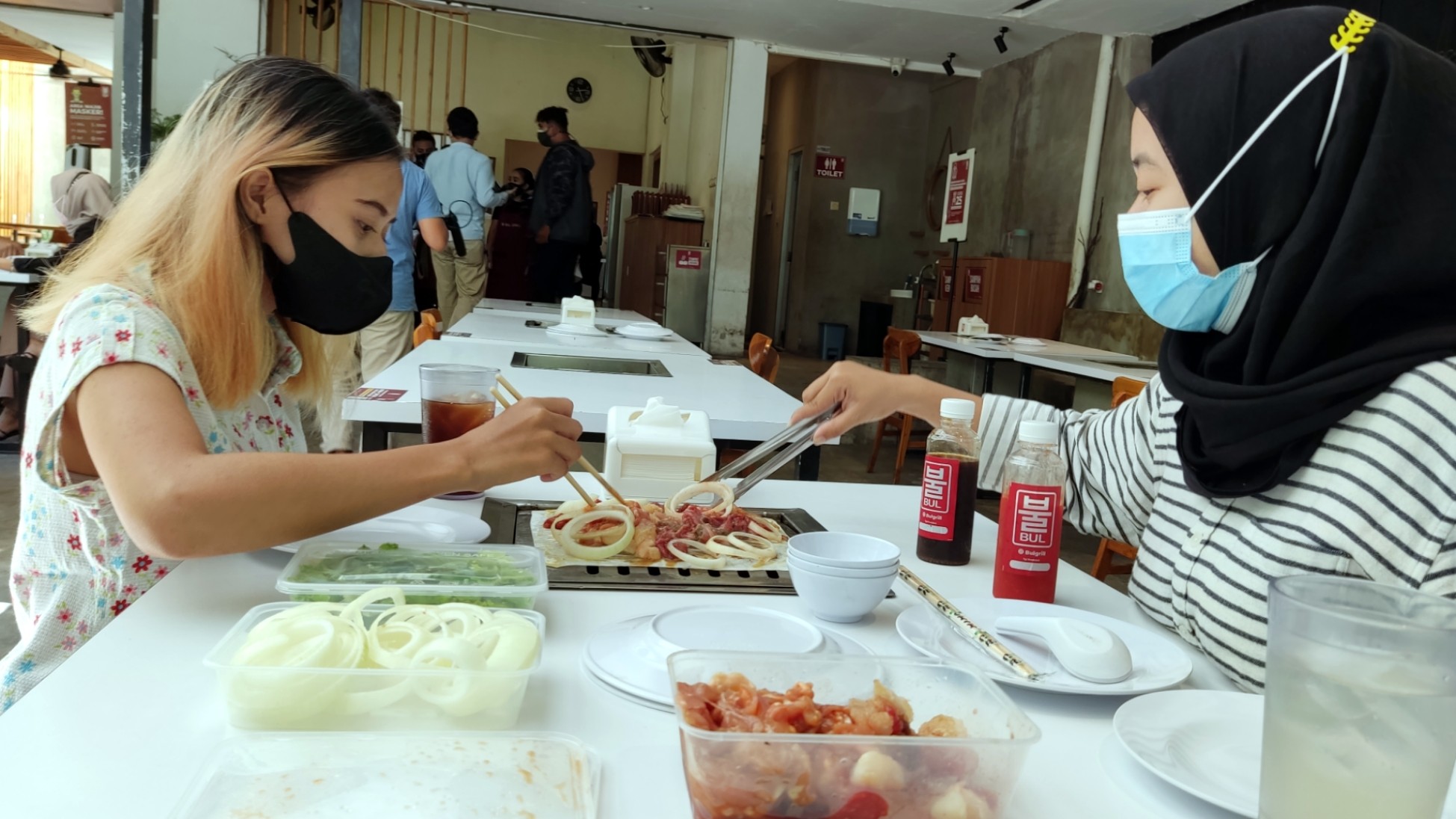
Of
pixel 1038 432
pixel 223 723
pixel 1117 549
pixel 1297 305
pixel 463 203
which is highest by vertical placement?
pixel 463 203

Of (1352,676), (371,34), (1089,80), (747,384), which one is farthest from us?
(371,34)

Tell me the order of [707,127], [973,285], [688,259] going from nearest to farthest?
[973,285], [688,259], [707,127]

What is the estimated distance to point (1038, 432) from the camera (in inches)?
44.1

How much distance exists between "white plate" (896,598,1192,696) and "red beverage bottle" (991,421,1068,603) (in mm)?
51

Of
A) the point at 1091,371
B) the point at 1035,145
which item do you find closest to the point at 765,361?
the point at 1091,371

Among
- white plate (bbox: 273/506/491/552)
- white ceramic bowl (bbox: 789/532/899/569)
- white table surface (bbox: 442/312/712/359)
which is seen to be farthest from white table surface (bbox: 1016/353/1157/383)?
white plate (bbox: 273/506/491/552)

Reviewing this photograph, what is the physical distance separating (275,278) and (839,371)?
86 centimetres

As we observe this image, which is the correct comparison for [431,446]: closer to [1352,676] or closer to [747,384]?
[1352,676]

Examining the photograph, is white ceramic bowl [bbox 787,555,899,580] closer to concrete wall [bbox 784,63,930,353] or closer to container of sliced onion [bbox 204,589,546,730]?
container of sliced onion [bbox 204,589,546,730]

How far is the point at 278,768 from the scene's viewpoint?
0.63 m

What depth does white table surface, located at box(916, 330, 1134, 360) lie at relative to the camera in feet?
17.1

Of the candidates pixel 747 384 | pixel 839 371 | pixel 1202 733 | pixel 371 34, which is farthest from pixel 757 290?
pixel 1202 733

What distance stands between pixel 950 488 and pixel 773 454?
37 cm

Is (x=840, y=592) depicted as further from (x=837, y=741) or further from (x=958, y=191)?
(x=958, y=191)
